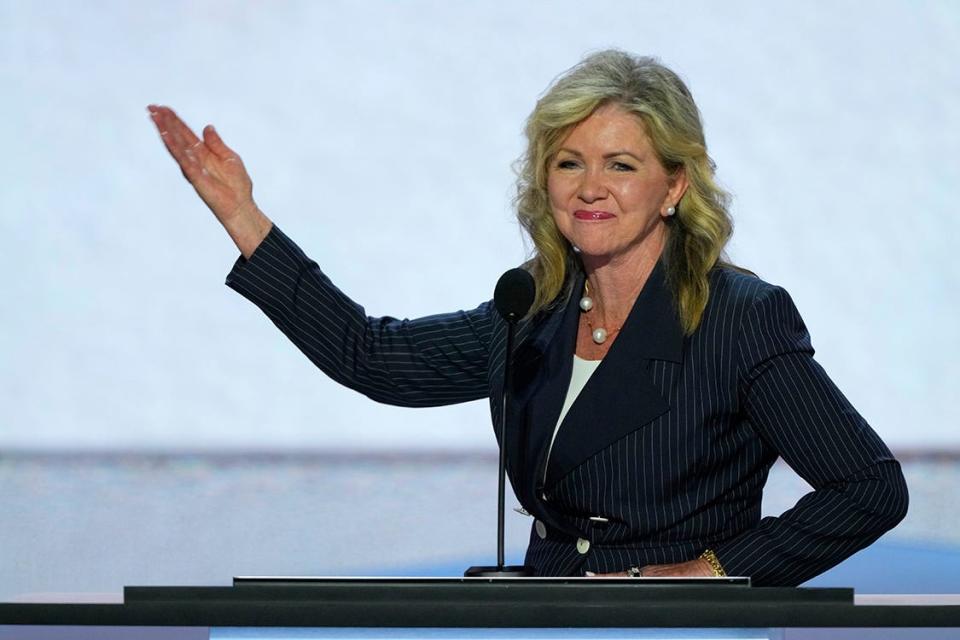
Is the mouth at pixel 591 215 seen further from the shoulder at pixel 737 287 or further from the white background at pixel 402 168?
the white background at pixel 402 168

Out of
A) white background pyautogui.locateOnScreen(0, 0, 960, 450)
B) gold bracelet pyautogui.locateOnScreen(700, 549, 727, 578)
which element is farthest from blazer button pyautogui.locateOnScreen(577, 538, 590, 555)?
white background pyautogui.locateOnScreen(0, 0, 960, 450)

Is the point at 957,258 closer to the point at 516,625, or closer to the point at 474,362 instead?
the point at 474,362

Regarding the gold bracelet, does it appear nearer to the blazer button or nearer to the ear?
the blazer button

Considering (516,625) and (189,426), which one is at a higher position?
(189,426)

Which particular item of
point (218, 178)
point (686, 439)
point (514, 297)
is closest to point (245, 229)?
point (218, 178)

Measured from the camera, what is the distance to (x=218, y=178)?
204 cm

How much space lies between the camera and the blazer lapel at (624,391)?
6.29 feet

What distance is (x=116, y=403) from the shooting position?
5.55 metres

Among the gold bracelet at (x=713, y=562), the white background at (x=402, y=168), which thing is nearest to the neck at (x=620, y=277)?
the gold bracelet at (x=713, y=562)

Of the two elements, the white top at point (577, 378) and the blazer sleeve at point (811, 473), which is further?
the white top at point (577, 378)

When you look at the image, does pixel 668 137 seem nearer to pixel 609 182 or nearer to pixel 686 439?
pixel 609 182

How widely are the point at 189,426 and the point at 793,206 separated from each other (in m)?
2.42

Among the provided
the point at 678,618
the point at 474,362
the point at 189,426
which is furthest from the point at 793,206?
the point at 678,618

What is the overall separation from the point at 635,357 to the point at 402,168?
302 centimetres
